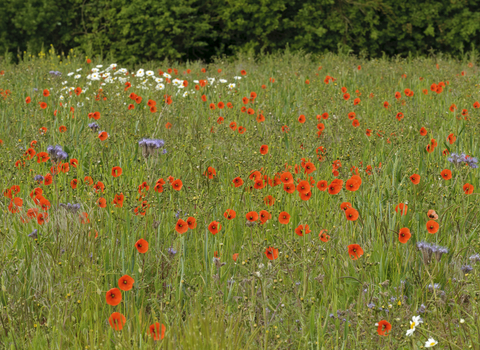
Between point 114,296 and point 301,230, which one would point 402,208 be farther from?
point 114,296

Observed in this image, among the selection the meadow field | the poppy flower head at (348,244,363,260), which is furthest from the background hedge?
the poppy flower head at (348,244,363,260)

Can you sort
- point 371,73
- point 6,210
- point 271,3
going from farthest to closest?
point 271,3
point 371,73
point 6,210

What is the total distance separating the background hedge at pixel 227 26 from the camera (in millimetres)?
9977

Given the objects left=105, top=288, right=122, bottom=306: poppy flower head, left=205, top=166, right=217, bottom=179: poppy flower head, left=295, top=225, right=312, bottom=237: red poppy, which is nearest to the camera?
left=105, top=288, right=122, bottom=306: poppy flower head

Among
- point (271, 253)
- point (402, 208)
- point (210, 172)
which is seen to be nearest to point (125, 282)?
point (271, 253)

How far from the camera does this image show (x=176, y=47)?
35.1ft

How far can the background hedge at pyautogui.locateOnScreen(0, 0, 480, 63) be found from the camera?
9977mm

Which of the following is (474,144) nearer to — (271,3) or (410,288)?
(410,288)

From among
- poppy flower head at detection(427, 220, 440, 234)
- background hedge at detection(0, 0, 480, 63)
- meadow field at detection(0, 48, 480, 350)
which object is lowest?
meadow field at detection(0, 48, 480, 350)

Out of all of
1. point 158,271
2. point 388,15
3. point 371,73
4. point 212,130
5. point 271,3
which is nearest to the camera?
point 158,271

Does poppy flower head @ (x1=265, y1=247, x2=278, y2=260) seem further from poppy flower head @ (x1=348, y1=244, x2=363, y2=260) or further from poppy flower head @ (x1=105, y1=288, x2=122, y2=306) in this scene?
poppy flower head @ (x1=105, y1=288, x2=122, y2=306)

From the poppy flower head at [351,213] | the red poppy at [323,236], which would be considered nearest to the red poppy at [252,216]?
the red poppy at [323,236]

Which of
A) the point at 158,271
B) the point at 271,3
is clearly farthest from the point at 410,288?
the point at 271,3

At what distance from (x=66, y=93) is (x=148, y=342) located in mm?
4746
